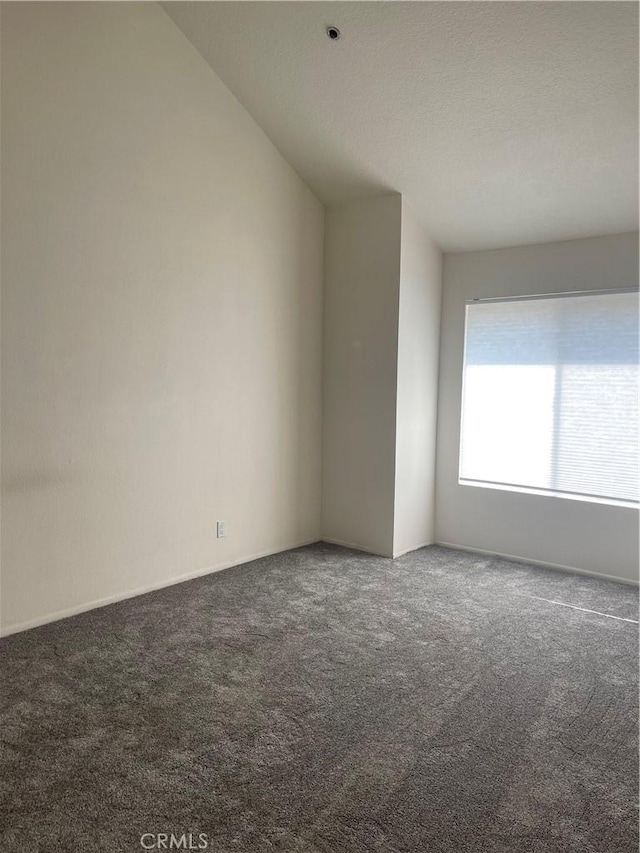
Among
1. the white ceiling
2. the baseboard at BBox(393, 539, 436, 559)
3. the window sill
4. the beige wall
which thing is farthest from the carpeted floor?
the white ceiling

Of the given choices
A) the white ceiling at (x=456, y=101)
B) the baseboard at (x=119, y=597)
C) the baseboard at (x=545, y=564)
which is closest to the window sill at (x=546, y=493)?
the baseboard at (x=545, y=564)

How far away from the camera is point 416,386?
475cm

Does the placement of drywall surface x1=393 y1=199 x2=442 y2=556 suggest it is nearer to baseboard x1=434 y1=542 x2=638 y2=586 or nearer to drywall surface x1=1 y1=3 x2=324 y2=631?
baseboard x1=434 y1=542 x2=638 y2=586

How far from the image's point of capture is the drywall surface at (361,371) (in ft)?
14.9

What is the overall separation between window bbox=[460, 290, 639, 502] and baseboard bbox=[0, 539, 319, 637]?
1882mm

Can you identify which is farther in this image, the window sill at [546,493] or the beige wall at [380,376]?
the beige wall at [380,376]

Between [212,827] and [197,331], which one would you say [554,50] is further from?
[212,827]

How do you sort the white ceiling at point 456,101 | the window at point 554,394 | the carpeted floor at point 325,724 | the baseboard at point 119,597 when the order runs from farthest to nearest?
the window at point 554,394, the baseboard at point 119,597, the white ceiling at point 456,101, the carpeted floor at point 325,724

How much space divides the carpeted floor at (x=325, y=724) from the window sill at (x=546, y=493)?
692mm

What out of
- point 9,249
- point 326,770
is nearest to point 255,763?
point 326,770

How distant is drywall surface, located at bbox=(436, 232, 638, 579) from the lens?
4.17m

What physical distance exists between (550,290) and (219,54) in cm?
276

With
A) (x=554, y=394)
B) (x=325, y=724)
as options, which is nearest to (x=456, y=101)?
(x=554, y=394)

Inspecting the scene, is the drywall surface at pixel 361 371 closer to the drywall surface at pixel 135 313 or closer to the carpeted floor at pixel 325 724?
the drywall surface at pixel 135 313
